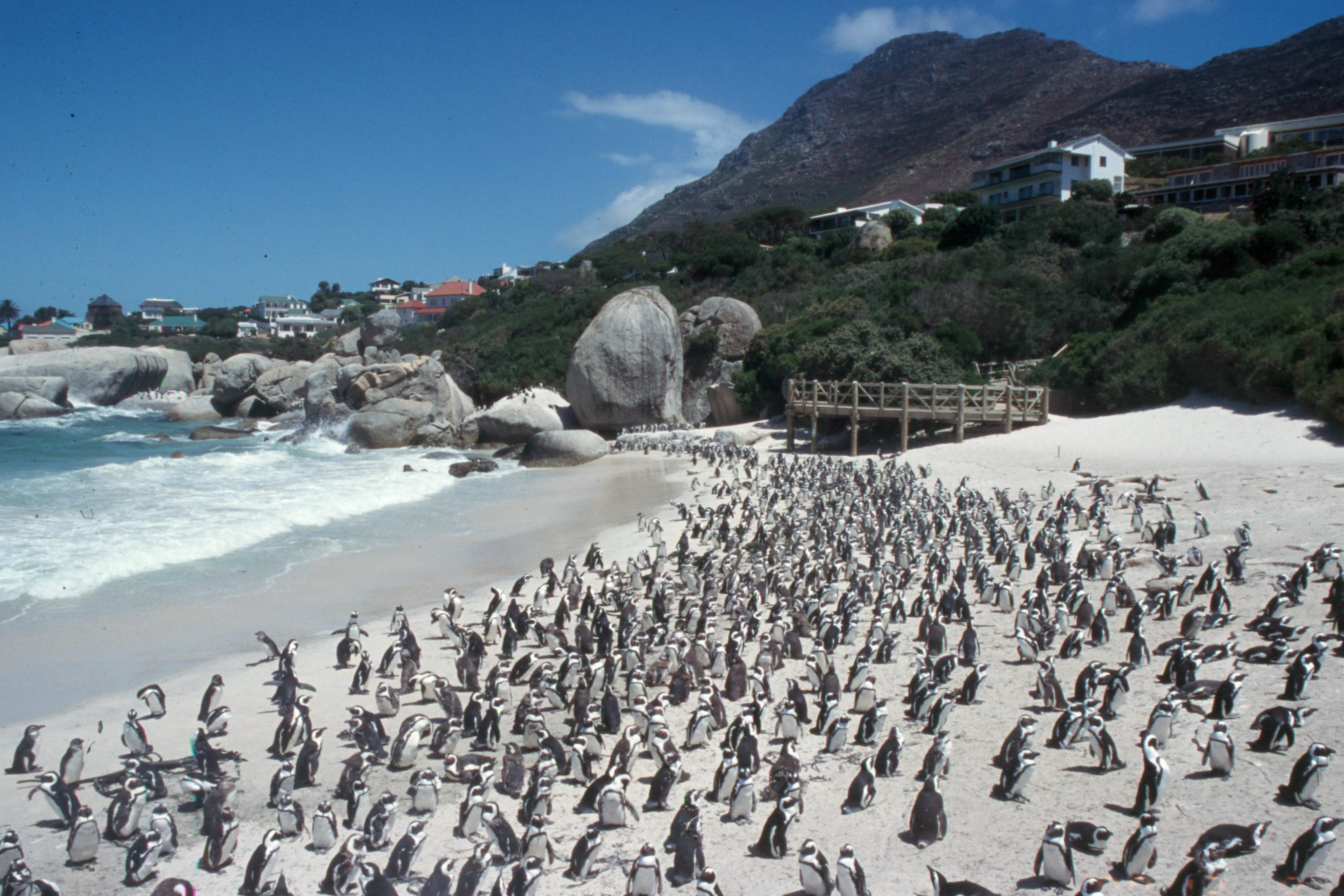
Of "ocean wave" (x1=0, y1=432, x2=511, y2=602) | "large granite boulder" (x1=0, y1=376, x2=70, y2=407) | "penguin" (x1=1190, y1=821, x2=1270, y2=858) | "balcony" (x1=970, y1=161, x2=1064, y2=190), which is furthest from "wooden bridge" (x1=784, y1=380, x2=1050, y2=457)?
"large granite boulder" (x1=0, y1=376, x2=70, y2=407)

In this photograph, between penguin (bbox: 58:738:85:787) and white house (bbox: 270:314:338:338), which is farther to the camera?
white house (bbox: 270:314:338:338)

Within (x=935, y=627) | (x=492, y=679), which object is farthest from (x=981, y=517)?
(x=492, y=679)

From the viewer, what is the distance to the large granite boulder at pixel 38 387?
165 ft

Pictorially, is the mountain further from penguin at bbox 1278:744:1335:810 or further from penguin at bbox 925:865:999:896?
penguin at bbox 925:865:999:896

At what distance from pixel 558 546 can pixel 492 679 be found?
839cm

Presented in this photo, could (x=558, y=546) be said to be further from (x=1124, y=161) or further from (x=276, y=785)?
(x=1124, y=161)

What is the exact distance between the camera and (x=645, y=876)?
18.1 feet

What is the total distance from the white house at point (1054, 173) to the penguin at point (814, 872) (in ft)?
205

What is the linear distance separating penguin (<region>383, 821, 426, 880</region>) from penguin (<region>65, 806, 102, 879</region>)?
2.00m

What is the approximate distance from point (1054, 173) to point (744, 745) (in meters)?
65.0

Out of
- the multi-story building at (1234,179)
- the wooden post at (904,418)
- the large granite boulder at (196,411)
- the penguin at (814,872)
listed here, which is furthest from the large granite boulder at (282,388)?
the multi-story building at (1234,179)

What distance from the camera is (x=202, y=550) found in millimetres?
16062

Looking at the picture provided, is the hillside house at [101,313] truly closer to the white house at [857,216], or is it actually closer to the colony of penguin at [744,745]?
the white house at [857,216]

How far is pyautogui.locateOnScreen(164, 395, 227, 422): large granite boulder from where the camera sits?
2016 inches
